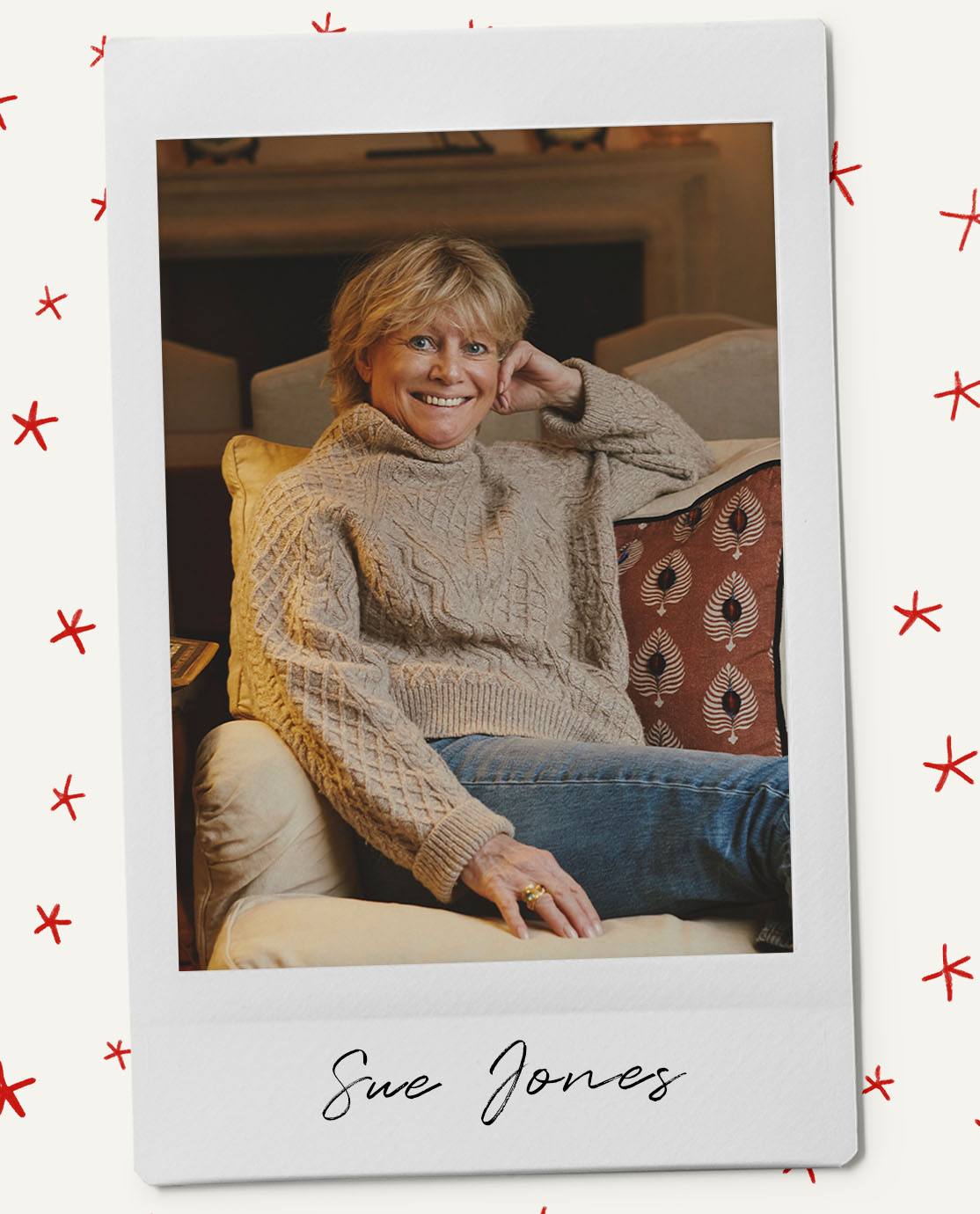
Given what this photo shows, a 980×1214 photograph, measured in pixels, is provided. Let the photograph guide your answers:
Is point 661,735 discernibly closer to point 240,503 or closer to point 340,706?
point 340,706

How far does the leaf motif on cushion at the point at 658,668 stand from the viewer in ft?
4.05

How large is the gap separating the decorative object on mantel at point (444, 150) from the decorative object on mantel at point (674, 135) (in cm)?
17

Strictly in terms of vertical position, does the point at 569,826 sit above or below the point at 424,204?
below

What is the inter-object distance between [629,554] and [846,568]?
0.74 feet

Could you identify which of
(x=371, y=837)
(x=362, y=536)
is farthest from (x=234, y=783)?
(x=362, y=536)

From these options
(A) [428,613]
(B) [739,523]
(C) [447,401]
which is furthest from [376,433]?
(B) [739,523]

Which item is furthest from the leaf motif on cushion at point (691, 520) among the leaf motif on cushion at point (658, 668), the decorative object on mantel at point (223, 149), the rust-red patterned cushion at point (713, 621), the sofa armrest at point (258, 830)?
the decorative object on mantel at point (223, 149)

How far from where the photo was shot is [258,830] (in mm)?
1166

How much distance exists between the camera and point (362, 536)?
3.95 feet

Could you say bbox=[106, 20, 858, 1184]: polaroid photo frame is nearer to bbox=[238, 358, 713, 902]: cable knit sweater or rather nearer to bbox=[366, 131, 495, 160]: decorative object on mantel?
bbox=[366, 131, 495, 160]: decorative object on mantel

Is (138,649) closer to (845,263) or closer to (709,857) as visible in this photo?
(709,857)

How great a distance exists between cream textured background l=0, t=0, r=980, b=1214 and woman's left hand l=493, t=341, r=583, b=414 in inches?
11.2

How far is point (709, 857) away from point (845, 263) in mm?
628

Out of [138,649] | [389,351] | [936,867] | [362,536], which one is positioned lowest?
[936,867]
